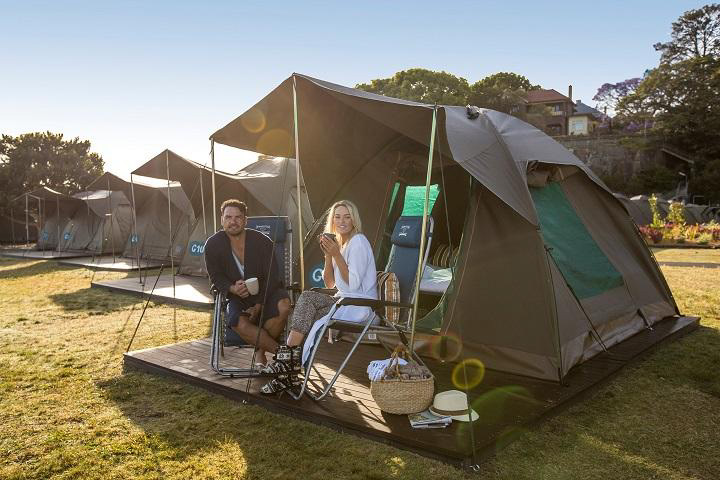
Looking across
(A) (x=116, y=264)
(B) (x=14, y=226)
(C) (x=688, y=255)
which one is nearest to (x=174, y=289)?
(A) (x=116, y=264)

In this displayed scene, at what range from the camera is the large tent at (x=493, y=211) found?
A: 4.27m

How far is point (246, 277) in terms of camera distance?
183 inches

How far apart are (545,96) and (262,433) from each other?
56410 millimetres

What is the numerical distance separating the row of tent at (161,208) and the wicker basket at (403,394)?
1.53 metres

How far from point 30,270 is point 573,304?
13.0m

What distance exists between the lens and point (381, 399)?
3.48 m

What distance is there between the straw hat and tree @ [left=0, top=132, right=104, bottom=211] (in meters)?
26.0

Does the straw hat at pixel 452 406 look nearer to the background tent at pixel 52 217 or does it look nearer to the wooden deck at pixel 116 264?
the wooden deck at pixel 116 264

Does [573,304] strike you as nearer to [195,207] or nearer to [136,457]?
[136,457]

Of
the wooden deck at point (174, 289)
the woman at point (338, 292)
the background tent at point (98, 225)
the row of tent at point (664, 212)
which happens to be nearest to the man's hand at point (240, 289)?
the woman at point (338, 292)

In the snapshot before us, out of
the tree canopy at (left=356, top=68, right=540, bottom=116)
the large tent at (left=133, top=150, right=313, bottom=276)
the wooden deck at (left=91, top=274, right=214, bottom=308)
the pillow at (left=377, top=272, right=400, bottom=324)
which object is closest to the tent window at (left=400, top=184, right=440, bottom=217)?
the pillow at (left=377, top=272, right=400, bottom=324)

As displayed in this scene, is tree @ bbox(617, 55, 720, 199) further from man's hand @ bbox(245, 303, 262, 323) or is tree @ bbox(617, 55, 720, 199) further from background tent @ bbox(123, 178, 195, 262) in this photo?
man's hand @ bbox(245, 303, 262, 323)

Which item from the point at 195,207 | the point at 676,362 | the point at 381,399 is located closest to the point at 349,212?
the point at 381,399

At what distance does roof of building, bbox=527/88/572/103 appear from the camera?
176 ft
